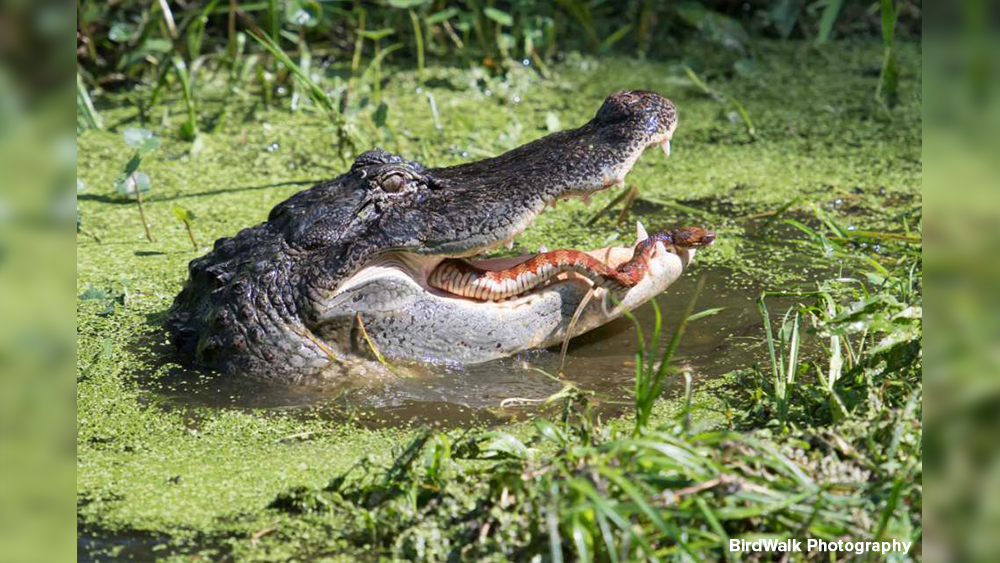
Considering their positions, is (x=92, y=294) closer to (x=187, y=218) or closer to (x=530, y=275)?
(x=187, y=218)

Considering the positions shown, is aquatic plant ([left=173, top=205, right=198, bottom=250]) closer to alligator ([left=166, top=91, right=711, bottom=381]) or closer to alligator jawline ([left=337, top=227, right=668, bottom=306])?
alligator ([left=166, top=91, right=711, bottom=381])

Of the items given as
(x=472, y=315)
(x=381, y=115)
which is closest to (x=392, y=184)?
(x=472, y=315)

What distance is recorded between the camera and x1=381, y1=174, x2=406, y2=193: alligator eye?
374 centimetres

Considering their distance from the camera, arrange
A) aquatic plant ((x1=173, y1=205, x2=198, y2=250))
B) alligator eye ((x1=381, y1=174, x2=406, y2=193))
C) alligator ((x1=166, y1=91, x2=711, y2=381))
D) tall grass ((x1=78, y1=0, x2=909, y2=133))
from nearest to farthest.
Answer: alligator ((x1=166, y1=91, x2=711, y2=381)) → alligator eye ((x1=381, y1=174, x2=406, y2=193)) → aquatic plant ((x1=173, y1=205, x2=198, y2=250)) → tall grass ((x1=78, y1=0, x2=909, y2=133))

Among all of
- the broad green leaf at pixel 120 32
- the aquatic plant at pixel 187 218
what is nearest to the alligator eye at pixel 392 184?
the aquatic plant at pixel 187 218

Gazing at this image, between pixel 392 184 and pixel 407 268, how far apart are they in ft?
0.95

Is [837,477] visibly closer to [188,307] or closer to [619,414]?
[619,414]

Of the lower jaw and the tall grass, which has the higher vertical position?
the tall grass

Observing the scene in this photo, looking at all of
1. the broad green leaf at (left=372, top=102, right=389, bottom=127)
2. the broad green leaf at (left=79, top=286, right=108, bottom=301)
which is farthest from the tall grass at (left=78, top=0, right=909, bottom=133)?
the broad green leaf at (left=79, top=286, right=108, bottom=301)

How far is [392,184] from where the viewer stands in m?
3.74

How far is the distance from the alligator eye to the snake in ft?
0.99

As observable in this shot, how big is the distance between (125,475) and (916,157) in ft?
14.0
